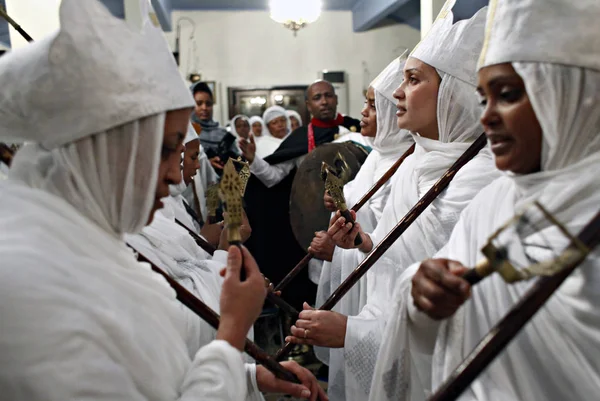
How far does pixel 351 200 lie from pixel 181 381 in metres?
2.32

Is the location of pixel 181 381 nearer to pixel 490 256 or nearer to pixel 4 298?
pixel 4 298

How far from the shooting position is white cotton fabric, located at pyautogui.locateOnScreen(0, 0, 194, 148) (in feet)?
3.69

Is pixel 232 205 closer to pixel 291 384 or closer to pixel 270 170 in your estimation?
pixel 291 384

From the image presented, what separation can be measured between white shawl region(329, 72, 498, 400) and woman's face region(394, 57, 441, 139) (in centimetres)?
5

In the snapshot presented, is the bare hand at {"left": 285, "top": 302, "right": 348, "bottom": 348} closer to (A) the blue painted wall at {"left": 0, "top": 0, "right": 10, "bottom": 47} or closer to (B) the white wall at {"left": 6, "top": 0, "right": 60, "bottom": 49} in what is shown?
(A) the blue painted wall at {"left": 0, "top": 0, "right": 10, "bottom": 47}

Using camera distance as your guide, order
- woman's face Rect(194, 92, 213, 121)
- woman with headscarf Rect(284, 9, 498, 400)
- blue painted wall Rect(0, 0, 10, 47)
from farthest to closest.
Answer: woman's face Rect(194, 92, 213, 121) < blue painted wall Rect(0, 0, 10, 47) < woman with headscarf Rect(284, 9, 498, 400)

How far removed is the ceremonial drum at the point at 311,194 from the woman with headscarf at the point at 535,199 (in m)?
2.49

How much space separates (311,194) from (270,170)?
40.9 inches

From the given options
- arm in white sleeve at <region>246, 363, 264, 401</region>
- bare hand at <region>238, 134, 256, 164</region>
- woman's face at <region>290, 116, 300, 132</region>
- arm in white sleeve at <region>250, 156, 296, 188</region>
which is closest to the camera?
arm in white sleeve at <region>246, 363, 264, 401</region>

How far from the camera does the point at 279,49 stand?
423 inches

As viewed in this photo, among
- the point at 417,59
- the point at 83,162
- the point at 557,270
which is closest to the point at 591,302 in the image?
the point at 557,270

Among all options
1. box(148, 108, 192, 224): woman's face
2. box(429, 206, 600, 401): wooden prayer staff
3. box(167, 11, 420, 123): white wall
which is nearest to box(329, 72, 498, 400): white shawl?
box(429, 206, 600, 401): wooden prayer staff

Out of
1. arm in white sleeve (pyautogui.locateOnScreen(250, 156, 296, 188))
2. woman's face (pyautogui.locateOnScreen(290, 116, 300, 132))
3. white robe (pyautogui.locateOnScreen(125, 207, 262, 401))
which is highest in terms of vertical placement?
white robe (pyautogui.locateOnScreen(125, 207, 262, 401))

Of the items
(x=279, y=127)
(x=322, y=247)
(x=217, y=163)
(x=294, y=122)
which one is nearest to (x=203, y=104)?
(x=217, y=163)
